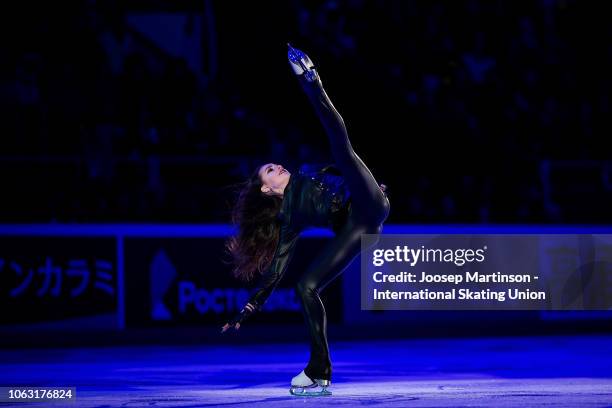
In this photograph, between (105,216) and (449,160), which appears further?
(449,160)

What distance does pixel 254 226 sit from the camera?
23.6 feet

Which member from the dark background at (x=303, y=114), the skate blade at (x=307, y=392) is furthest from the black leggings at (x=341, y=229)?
the dark background at (x=303, y=114)

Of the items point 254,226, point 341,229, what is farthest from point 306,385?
→ point 254,226

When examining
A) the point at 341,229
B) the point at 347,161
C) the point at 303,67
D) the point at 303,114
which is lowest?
the point at 341,229

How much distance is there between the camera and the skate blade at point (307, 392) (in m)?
6.55

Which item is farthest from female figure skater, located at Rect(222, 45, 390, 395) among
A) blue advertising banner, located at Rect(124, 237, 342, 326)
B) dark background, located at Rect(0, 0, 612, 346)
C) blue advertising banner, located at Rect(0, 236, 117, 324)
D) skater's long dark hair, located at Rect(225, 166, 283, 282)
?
blue advertising banner, located at Rect(0, 236, 117, 324)

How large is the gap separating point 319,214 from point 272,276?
0.56 m

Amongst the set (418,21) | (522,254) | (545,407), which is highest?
(418,21)

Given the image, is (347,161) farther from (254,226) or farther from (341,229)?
(254,226)

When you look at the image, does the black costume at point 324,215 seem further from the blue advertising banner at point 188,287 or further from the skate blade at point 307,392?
the blue advertising banner at point 188,287

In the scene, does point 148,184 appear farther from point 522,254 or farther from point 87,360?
point 522,254

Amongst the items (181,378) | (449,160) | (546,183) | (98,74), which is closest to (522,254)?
(546,183)

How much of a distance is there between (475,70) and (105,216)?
20.5 ft

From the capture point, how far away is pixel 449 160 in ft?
41.7
